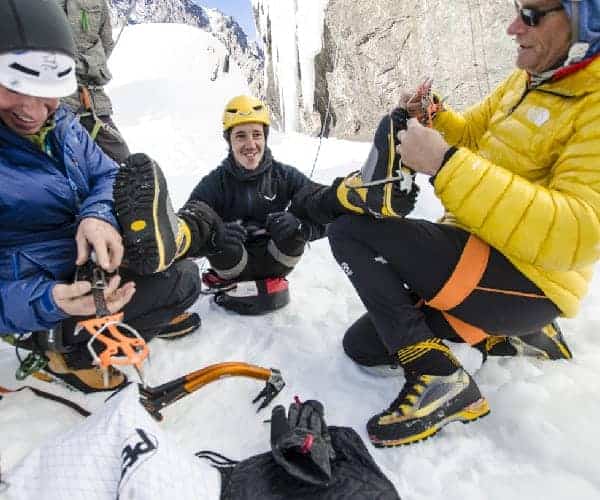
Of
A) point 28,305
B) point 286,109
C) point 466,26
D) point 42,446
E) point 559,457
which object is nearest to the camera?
point 42,446

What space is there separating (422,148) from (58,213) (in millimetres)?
1443

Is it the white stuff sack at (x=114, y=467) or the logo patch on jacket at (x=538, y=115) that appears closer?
the white stuff sack at (x=114, y=467)

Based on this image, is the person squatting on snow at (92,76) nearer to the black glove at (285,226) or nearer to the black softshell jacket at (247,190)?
the black softshell jacket at (247,190)

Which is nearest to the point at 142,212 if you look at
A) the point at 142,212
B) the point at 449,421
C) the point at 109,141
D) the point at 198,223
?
the point at 142,212

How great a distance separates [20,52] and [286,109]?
379 inches

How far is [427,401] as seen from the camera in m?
1.59

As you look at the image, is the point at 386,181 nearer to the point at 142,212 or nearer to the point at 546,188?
the point at 546,188

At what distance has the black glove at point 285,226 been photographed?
2.48 m

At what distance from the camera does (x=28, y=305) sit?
1.53 metres

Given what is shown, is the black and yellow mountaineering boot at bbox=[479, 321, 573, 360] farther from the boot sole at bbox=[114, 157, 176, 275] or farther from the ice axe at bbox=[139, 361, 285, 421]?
the boot sole at bbox=[114, 157, 176, 275]

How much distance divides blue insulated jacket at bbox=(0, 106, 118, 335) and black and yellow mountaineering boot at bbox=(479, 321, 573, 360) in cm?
168

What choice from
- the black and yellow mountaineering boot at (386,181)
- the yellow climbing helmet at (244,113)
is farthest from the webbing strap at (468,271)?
the yellow climbing helmet at (244,113)

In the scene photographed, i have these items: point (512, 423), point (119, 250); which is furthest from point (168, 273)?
point (512, 423)

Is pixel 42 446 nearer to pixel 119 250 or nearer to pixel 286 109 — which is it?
→ pixel 119 250
